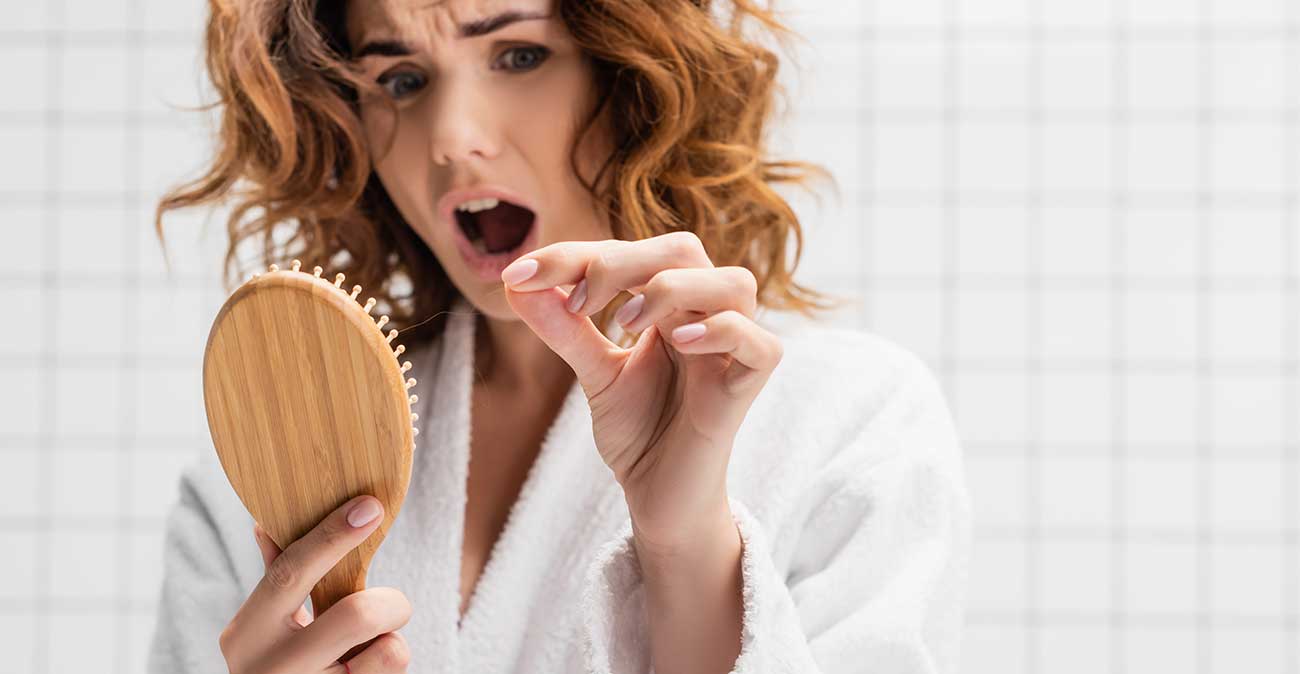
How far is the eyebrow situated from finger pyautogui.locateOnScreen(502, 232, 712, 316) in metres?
0.31

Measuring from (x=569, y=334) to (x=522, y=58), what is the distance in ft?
1.12

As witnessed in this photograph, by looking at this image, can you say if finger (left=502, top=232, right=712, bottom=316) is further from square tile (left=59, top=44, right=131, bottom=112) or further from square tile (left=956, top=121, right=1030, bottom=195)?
square tile (left=59, top=44, right=131, bottom=112)

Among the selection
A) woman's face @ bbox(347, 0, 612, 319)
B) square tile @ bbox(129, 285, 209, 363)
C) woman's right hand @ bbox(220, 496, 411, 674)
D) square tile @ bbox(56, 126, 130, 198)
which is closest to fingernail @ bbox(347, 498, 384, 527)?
woman's right hand @ bbox(220, 496, 411, 674)

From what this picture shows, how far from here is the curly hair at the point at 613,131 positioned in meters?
0.88

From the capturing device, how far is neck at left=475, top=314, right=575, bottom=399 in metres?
0.98

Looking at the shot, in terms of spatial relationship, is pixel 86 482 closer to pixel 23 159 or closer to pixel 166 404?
pixel 166 404

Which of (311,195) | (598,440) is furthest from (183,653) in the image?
(598,440)

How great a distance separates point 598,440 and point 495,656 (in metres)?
0.28

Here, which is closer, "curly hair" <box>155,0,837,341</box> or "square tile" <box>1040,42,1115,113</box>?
"curly hair" <box>155,0,837,341</box>

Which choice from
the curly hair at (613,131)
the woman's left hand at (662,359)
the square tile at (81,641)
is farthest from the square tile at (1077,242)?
the square tile at (81,641)

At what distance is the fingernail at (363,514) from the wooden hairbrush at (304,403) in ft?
0.04

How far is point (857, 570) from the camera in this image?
2.59 feet

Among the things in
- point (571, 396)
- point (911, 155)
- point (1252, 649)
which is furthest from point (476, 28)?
point (1252, 649)

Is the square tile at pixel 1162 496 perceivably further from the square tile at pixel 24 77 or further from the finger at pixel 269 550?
the square tile at pixel 24 77
